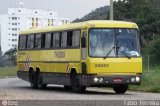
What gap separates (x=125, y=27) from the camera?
26.8 m

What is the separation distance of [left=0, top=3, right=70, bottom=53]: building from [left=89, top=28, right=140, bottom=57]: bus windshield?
363 ft

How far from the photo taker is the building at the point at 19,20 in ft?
483

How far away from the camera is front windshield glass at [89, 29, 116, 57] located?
85.6 feet

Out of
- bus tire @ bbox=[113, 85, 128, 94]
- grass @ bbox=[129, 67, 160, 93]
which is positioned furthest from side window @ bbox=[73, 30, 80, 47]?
grass @ bbox=[129, 67, 160, 93]

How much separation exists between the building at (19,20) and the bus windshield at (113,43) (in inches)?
4361

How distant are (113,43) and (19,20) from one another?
431 feet

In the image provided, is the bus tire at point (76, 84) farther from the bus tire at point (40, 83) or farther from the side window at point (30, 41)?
the side window at point (30, 41)

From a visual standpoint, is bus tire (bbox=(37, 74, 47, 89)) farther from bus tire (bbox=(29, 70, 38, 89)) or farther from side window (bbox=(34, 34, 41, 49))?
side window (bbox=(34, 34, 41, 49))

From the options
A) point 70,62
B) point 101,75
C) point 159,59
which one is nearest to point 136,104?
point 101,75

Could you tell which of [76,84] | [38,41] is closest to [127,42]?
[76,84]

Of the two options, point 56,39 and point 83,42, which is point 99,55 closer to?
point 83,42

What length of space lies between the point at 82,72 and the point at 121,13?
75987mm

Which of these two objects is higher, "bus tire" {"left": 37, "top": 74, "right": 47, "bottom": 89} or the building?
the building

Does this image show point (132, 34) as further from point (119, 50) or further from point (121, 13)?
point (121, 13)
